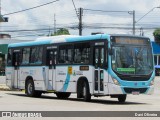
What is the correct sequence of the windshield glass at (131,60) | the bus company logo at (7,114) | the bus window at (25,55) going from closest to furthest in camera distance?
the bus company logo at (7,114)
the windshield glass at (131,60)
the bus window at (25,55)

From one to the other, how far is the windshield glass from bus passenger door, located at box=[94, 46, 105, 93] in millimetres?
606

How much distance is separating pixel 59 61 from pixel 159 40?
60.9 metres

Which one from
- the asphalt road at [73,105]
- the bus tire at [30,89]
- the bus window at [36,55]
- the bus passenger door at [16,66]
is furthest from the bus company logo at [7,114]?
the bus passenger door at [16,66]

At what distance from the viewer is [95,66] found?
2242cm

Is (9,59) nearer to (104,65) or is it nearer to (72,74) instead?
(72,74)

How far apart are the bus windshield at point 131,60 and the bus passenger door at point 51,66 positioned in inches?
183

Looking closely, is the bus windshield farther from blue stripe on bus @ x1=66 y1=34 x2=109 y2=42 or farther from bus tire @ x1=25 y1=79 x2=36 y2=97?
bus tire @ x1=25 y1=79 x2=36 y2=97

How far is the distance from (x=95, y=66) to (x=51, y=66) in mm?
4041

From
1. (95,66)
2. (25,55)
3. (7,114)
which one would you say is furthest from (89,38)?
(7,114)

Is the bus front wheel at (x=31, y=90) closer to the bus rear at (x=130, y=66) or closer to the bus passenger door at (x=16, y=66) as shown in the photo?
the bus passenger door at (x=16, y=66)

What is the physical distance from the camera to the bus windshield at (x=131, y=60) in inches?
861

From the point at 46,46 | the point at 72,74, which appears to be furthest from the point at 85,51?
the point at 46,46

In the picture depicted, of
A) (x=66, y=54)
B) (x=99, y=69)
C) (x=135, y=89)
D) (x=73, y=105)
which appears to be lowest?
(x=73, y=105)

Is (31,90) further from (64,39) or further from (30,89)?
(64,39)
